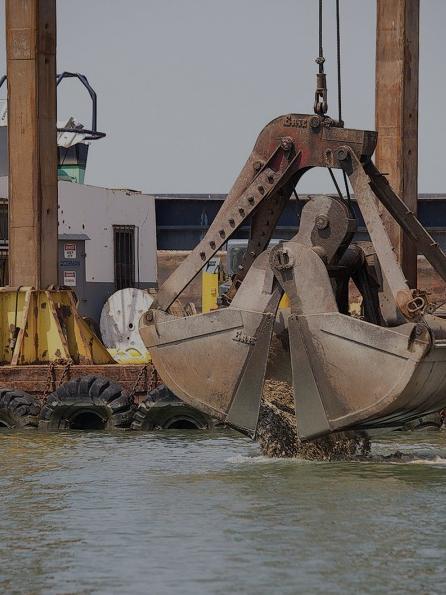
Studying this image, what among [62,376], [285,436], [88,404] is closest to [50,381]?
[62,376]

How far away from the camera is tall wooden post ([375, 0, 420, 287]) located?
17.6 m

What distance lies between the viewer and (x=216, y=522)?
1071cm

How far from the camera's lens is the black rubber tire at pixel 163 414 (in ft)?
54.4

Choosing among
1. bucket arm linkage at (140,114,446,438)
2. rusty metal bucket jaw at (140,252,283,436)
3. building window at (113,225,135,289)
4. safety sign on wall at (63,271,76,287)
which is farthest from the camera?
building window at (113,225,135,289)

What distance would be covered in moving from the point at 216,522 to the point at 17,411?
6.64 metres

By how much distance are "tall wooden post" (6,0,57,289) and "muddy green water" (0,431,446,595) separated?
3.66m

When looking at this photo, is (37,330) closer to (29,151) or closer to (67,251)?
(29,151)

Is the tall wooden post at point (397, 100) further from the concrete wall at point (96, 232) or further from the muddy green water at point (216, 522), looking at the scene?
the concrete wall at point (96, 232)

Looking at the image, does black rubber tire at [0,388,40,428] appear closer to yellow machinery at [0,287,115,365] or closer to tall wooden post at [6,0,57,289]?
yellow machinery at [0,287,115,365]

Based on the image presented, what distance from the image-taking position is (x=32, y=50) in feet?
59.2

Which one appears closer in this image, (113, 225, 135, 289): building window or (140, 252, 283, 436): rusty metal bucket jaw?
(140, 252, 283, 436): rusty metal bucket jaw

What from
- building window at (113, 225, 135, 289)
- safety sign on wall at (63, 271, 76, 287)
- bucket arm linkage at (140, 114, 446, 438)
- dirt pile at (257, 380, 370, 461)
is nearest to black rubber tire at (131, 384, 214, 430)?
dirt pile at (257, 380, 370, 461)

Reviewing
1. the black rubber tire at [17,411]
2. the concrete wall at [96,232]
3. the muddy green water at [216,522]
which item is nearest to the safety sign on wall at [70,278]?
the concrete wall at [96,232]

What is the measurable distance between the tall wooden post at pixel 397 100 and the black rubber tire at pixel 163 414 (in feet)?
9.85
